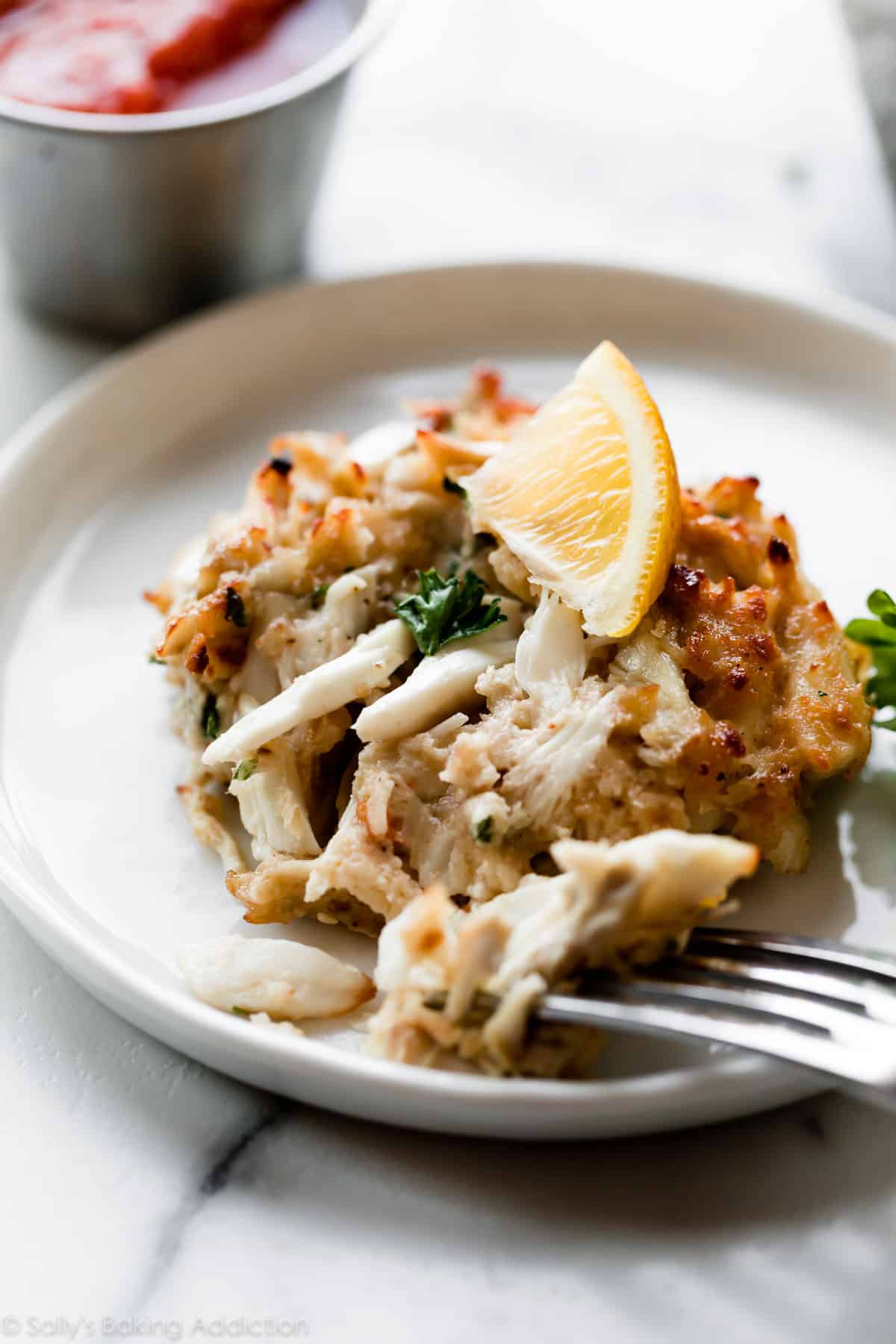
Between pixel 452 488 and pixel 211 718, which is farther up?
pixel 452 488

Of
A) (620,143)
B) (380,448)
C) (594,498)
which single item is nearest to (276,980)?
(594,498)

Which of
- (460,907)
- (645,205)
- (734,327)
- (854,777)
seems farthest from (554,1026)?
(645,205)

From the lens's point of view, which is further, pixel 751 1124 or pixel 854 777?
pixel 854 777

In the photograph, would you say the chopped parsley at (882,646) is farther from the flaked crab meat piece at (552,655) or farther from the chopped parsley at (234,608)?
the chopped parsley at (234,608)

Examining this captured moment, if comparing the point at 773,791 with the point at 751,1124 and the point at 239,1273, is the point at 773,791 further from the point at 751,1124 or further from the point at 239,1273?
the point at 239,1273

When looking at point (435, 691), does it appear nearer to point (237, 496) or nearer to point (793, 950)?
point (793, 950)
